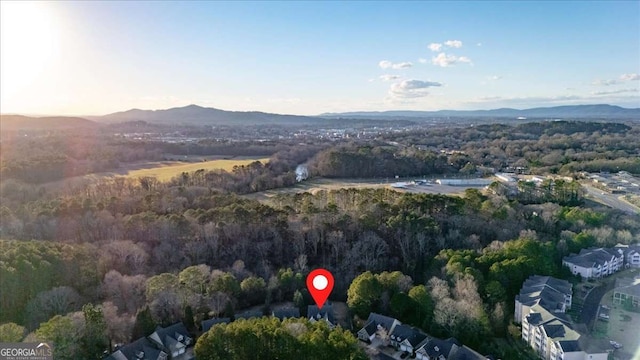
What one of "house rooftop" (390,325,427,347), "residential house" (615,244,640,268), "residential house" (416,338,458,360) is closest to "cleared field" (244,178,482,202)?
"residential house" (615,244,640,268)

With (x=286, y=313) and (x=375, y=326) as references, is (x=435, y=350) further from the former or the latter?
(x=286, y=313)

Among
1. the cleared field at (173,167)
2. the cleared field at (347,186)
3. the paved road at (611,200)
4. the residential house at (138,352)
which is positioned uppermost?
the cleared field at (173,167)

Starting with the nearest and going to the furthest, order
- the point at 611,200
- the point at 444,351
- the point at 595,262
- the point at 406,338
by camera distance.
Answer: the point at 444,351
the point at 406,338
the point at 595,262
the point at 611,200

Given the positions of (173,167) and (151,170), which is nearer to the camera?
(151,170)

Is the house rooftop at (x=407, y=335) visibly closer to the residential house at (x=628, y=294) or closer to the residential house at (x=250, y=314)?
the residential house at (x=250, y=314)

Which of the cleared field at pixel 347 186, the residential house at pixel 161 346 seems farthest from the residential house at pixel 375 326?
the cleared field at pixel 347 186

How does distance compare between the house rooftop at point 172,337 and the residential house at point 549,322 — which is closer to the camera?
the residential house at point 549,322

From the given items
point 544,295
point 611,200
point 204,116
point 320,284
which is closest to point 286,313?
point 320,284
